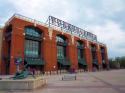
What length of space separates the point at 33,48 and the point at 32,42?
5.61 feet

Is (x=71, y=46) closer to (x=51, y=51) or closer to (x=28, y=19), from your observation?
(x=51, y=51)

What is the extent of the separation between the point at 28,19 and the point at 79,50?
1101 inches

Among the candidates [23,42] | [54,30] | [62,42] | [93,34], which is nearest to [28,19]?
[23,42]

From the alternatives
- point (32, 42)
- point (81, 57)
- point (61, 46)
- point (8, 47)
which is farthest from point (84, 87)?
point (81, 57)

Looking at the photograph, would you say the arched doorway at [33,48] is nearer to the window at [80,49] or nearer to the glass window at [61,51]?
the glass window at [61,51]

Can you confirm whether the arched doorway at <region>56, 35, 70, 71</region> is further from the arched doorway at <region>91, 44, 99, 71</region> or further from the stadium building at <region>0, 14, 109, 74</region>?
the arched doorway at <region>91, 44, 99, 71</region>

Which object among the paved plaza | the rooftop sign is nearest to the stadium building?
the rooftop sign

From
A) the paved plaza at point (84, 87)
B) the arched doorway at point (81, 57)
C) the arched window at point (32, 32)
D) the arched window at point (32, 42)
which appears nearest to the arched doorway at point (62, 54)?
the arched doorway at point (81, 57)

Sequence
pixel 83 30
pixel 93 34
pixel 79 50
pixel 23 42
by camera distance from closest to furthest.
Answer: pixel 23 42 → pixel 79 50 → pixel 83 30 → pixel 93 34

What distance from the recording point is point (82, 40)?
70812 millimetres

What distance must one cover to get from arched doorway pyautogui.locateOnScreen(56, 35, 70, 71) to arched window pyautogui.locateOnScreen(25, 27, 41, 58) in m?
7.91

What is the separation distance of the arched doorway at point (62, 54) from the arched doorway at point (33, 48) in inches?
301

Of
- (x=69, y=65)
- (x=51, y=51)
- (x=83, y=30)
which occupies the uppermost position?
(x=83, y=30)

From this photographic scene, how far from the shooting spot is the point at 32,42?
50.8 meters
